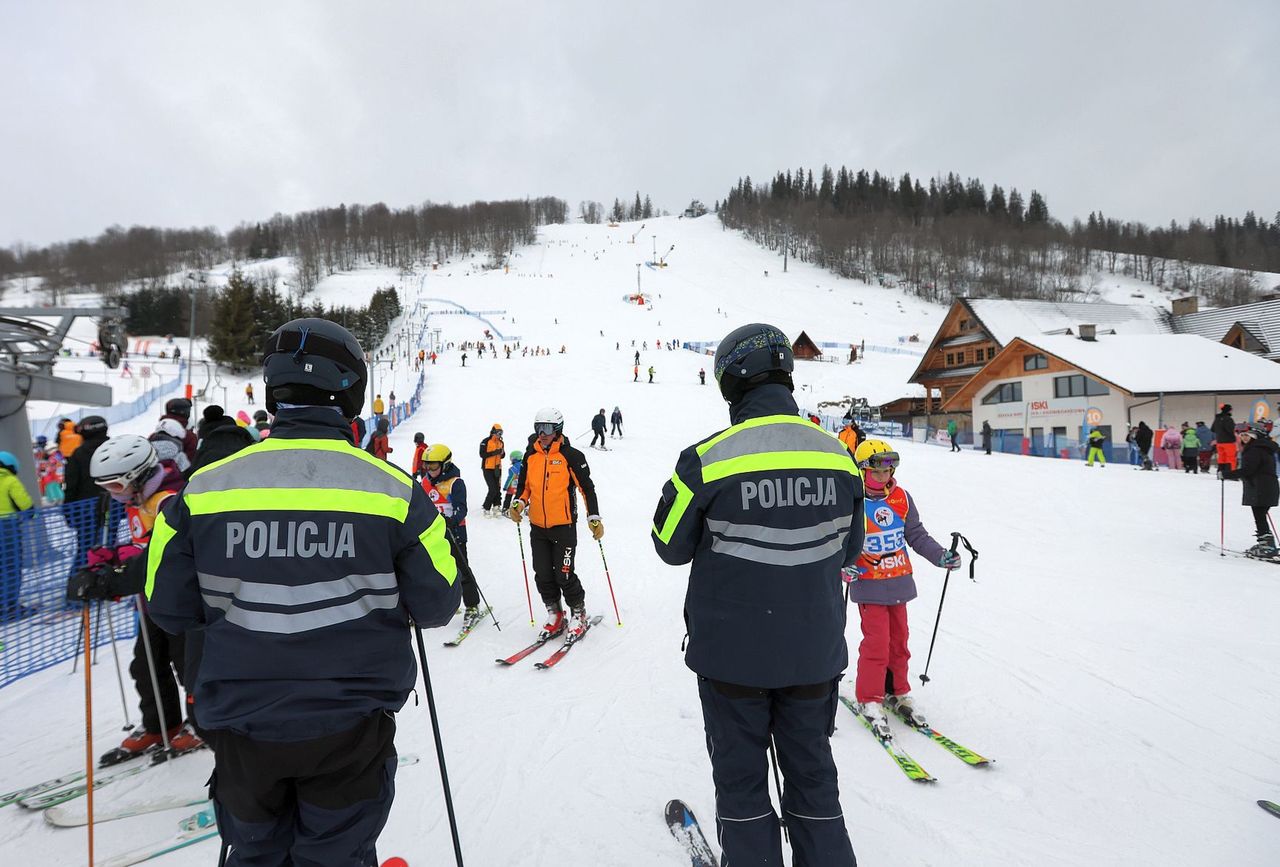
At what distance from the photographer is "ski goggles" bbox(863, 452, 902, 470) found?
3732 mm

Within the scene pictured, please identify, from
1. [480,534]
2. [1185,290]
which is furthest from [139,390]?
[1185,290]

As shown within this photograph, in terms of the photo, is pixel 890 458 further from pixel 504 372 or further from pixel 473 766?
pixel 504 372

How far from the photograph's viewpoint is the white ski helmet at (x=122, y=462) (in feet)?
9.80

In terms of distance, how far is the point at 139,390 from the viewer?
30.1 m

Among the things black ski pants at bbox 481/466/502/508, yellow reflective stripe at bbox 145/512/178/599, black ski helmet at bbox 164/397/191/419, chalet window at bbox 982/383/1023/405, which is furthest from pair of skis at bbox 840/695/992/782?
chalet window at bbox 982/383/1023/405

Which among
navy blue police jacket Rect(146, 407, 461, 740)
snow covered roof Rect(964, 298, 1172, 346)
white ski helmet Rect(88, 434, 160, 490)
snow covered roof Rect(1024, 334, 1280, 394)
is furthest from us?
snow covered roof Rect(964, 298, 1172, 346)

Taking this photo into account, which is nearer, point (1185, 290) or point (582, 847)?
point (582, 847)

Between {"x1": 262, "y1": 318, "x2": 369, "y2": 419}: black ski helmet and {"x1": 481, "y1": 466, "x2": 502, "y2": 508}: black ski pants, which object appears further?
{"x1": 481, "y1": 466, "x2": 502, "y2": 508}: black ski pants

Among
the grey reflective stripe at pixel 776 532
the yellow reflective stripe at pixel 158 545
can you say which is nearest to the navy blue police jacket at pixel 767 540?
the grey reflective stripe at pixel 776 532

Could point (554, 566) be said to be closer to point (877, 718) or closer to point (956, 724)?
point (877, 718)

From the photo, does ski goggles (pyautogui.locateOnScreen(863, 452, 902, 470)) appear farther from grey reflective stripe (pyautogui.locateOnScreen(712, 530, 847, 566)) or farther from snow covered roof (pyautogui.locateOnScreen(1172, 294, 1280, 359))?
snow covered roof (pyautogui.locateOnScreen(1172, 294, 1280, 359))

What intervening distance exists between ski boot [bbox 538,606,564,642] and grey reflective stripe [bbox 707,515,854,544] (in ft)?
12.2

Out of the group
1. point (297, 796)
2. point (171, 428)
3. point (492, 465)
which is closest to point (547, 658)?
point (297, 796)

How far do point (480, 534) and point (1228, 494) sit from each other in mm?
14867
